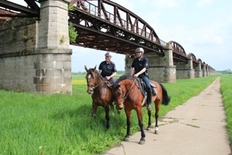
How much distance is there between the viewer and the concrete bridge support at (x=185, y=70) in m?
72.9

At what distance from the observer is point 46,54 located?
38.7ft

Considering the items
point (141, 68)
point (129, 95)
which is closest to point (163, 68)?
point (141, 68)

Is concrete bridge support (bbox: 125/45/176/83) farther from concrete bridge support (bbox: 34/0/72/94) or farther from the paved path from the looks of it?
the paved path

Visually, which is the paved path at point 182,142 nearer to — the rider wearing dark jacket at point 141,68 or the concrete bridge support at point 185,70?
the rider wearing dark jacket at point 141,68

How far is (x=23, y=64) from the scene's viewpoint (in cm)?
1269

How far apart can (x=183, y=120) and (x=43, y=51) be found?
8048 millimetres

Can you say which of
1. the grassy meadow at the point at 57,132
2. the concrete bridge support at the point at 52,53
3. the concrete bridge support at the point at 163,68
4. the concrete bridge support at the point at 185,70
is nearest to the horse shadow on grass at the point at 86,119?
the grassy meadow at the point at 57,132

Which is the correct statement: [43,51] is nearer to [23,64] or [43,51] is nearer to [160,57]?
[23,64]

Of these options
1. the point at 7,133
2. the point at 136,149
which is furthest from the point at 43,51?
the point at 136,149

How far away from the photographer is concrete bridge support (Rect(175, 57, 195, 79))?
239 ft

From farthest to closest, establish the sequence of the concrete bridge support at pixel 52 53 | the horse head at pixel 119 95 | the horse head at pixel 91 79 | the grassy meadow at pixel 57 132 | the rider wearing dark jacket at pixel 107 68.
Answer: the concrete bridge support at pixel 52 53
the rider wearing dark jacket at pixel 107 68
the horse head at pixel 91 79
the horse head at pixel 119 95
the grassy meadow at pixel 57 132

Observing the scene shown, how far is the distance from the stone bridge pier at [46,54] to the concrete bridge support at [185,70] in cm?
6624

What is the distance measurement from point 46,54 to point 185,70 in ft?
227

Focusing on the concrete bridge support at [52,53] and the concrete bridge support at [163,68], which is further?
the concrete bridge support at [163,68]
